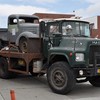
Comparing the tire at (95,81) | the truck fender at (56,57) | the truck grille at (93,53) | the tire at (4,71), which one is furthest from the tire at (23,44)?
the truck grille at (93,53)

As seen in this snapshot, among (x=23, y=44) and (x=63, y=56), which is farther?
(x=23, y=44)

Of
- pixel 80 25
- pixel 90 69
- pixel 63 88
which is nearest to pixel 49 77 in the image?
pixel 63 88

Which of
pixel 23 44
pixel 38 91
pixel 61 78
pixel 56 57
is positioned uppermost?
pixel 23 44

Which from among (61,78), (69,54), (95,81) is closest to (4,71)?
(95,81)

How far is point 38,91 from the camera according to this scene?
10.8 meters

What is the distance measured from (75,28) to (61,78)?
208 cm

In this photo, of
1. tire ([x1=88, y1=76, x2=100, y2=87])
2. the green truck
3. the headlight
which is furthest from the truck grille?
tire ([x1=88, y1=76, x2=100, y2=87])

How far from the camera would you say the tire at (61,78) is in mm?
10039

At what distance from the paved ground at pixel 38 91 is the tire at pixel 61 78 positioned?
22 cm

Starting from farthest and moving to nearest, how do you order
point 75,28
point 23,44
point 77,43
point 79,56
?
point 23,44, point 75,28, point 77,43, point 79,56

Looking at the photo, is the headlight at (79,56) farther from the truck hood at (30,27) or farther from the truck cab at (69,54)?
the truck hood at (30,27)

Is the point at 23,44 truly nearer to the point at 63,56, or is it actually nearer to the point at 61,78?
Answer: the point at 63,56

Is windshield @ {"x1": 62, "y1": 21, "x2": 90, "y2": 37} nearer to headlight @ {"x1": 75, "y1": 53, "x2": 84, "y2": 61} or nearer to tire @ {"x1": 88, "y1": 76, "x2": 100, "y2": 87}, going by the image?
headlight @ {"x1": 75, "y1": 53, "x2": 84, "y2": 61}

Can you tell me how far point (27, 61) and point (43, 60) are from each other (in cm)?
60
